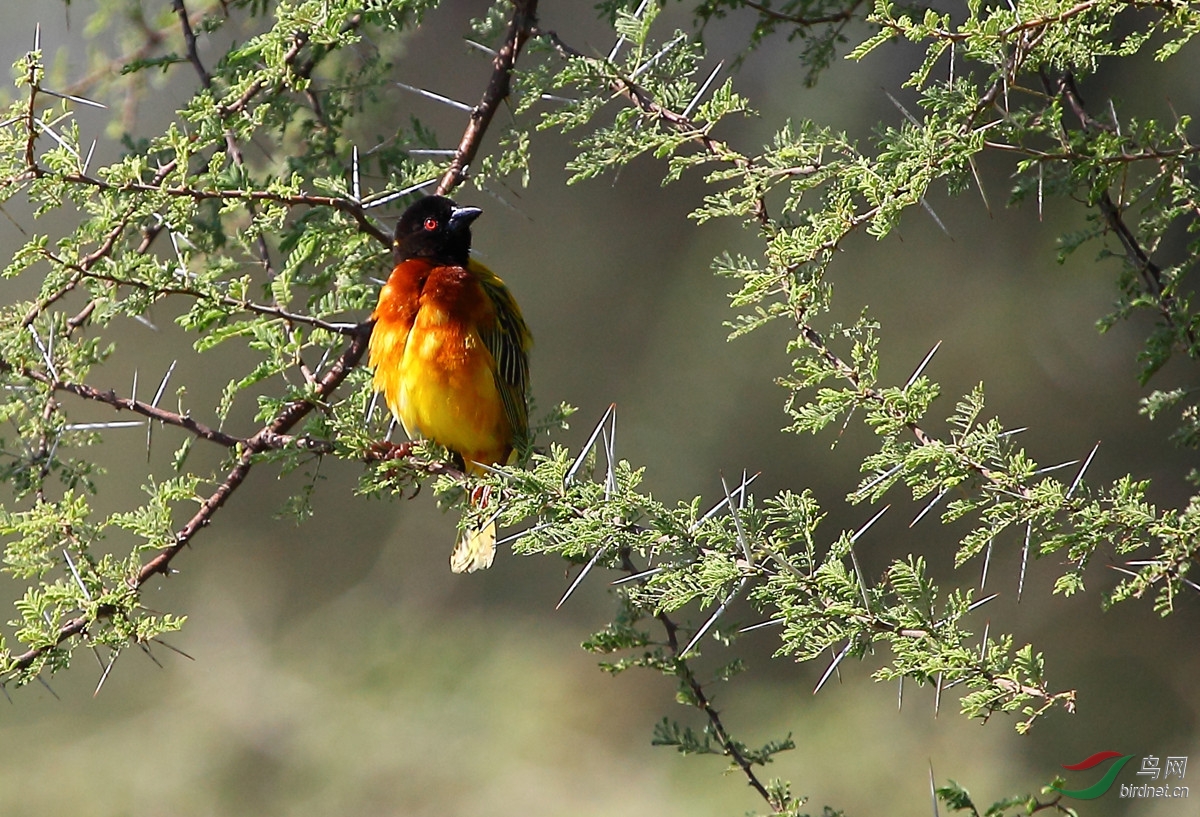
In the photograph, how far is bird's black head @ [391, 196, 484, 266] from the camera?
3984 mm

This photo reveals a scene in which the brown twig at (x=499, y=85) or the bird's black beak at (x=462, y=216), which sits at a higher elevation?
the brown twig at (x=499, y=85)

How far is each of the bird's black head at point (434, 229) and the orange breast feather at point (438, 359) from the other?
0.14m

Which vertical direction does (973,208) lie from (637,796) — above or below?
above

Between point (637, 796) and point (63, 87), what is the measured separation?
24.3 feet

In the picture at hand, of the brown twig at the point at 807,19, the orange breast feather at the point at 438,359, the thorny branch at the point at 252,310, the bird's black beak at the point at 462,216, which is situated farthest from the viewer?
the bird's black beak at the point at 462,216

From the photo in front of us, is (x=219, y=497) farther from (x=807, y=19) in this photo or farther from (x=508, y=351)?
(x=807, y=19)

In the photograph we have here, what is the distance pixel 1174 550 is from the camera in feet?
6.92

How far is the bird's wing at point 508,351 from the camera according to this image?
150 inches

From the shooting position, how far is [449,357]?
3742 mm

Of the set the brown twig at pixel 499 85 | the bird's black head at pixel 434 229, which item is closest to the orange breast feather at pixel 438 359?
the bird's black head at pixel 434 229

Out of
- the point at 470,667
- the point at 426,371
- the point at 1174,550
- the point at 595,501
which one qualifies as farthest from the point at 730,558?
the point at 470,667

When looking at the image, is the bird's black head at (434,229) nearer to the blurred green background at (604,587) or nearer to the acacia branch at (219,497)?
the acacia branch at (219,497)

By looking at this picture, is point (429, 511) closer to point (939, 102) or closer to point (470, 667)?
point (470, 667)

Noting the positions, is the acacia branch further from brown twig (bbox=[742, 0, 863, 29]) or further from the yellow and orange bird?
→ brown twig (bbox=[742, 0, 863, 29])
